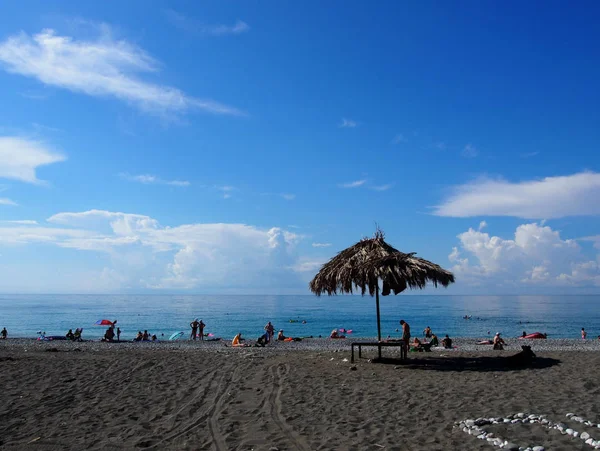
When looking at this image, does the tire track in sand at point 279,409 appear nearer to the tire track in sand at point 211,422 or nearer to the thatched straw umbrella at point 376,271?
the tire track in sand at point 211,422

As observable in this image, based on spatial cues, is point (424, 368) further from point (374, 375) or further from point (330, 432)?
point (330, 432)

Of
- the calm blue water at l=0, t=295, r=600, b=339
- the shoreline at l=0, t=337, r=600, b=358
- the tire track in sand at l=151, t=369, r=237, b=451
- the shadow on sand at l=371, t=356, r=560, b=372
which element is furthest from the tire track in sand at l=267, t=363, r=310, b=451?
the calm blue water at l=0, t=295, r=600, b=339

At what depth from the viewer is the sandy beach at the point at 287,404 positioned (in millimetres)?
6238

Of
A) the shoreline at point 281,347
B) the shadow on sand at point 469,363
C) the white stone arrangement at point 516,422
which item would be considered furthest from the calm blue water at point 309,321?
the white stone arrangement at point 516,422

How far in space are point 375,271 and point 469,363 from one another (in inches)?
154

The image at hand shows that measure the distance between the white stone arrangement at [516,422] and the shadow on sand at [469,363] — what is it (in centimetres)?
520

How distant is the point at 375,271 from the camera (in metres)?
12.8

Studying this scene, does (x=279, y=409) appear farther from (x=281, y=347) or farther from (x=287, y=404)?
(x=281, y=347)

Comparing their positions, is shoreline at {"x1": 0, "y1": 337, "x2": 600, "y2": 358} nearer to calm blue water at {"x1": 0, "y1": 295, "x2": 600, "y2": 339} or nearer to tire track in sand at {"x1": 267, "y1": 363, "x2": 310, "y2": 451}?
tire track in sand at {"x1": 267, "y1": 363, "x2": 310, "y2": 451}

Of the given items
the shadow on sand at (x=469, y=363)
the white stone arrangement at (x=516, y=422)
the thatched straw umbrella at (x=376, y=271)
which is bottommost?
the shadow on sand at (x=469, y=363)

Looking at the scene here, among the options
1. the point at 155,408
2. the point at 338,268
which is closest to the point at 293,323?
the point at 338,268

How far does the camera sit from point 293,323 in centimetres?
6400

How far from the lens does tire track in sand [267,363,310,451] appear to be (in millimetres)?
6148

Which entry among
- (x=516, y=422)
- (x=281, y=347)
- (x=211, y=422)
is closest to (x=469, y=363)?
(x=516, y=422)
